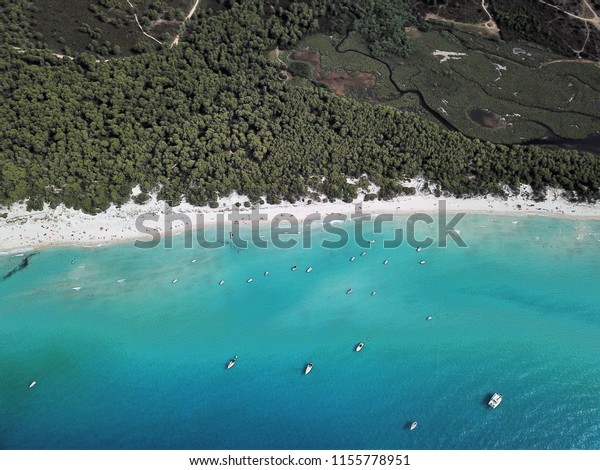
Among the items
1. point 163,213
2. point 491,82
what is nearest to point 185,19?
point 163,213

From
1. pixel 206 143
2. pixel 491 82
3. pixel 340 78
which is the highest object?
pixel 340 78

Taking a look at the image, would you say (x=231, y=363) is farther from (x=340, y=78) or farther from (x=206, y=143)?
(x=340, y=78)

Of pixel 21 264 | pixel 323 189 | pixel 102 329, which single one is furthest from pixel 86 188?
pixel 323 189

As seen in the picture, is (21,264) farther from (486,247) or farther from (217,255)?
(486,247)

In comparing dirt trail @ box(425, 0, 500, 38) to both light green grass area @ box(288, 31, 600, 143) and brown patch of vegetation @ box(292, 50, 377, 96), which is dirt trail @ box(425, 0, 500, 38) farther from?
brown patch of vegetation @ box(292, 50, 377, 96)

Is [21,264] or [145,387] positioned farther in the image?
[21,264]

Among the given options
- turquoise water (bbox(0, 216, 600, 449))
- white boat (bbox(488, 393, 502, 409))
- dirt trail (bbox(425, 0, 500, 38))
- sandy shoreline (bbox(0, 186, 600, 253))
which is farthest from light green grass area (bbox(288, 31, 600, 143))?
white boat (bbox(488, 393, 502, 409))

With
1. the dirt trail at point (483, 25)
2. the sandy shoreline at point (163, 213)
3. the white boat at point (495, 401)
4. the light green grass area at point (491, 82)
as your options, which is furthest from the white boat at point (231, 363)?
the dirt trail at point (483, 25)

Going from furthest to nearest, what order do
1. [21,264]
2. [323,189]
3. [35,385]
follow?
1. [323,189]
2. [21,264]
3. [35,385]
